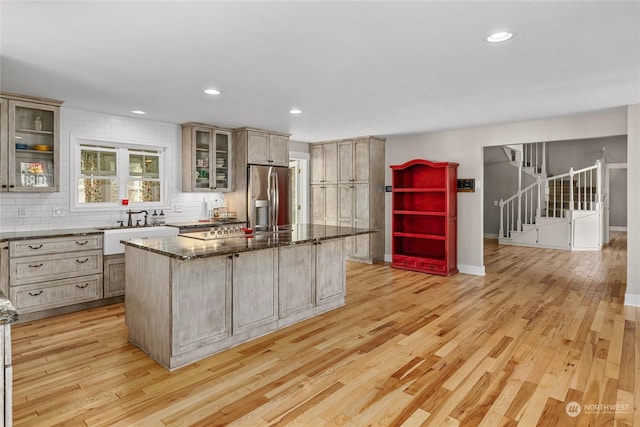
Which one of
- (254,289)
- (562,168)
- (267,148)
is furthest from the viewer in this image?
(562,168)

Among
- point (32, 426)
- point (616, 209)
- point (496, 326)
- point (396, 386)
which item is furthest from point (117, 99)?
point (616, 209)

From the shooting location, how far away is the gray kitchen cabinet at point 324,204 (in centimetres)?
751

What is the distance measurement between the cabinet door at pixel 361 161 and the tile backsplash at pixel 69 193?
3.03 metres

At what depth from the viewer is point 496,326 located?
148 inches

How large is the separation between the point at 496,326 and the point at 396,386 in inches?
67.0

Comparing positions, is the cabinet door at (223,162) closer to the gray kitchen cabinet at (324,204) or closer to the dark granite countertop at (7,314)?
the gray kitchen cabinet at (324,204)

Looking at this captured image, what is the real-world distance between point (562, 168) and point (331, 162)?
25.2 ft

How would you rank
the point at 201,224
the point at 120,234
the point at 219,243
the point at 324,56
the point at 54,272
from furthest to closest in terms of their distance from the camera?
the point at 201,224, the point at 120,234, the point at 54,272, the point at 219,243, the point at 324,56

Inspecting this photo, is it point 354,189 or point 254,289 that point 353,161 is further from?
point 254,289

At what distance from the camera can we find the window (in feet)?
16.2

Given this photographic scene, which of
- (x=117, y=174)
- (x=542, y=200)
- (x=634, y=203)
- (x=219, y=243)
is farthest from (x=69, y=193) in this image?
(x=542, y=200)

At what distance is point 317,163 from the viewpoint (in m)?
7.78

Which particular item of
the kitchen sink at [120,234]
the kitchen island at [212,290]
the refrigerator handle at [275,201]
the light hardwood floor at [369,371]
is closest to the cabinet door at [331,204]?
the refrigerator handle at [275,201]

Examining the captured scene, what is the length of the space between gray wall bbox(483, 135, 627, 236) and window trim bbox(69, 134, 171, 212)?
8.29 metres
